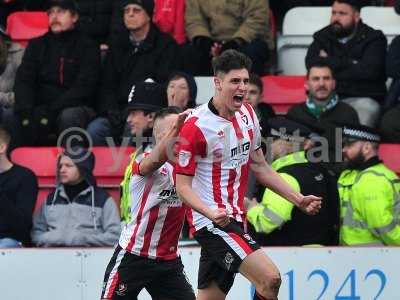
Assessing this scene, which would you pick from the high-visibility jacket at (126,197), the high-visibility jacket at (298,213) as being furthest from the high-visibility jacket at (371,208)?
the high-visibility jacket at (126,197)

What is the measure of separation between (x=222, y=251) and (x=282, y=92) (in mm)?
4311

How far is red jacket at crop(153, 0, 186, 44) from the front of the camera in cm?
1267

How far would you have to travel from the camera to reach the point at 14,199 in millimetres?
Answer: 10383

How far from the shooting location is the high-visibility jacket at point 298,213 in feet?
31.3

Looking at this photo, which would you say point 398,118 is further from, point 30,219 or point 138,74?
point 30,219

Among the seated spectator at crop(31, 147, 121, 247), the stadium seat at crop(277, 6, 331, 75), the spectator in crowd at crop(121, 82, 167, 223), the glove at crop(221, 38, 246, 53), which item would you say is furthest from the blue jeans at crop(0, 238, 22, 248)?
the stadium seat at crop(277, 6, 331, 75)

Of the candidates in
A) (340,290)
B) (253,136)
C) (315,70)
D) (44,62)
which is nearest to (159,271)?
(253,136)

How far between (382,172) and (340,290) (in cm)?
96

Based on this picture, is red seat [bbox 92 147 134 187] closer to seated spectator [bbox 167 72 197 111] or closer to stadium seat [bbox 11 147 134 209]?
stadium seat [bbox 11 147 134 209]

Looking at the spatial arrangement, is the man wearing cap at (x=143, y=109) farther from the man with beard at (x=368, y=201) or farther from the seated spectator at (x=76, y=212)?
the man with beard at (x=368, y=201)

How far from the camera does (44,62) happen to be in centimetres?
1198

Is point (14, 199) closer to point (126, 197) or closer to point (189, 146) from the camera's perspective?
point (126, 197)

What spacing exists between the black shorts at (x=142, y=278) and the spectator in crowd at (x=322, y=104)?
8.84 ft

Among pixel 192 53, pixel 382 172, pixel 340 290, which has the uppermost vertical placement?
pixel 192 53
